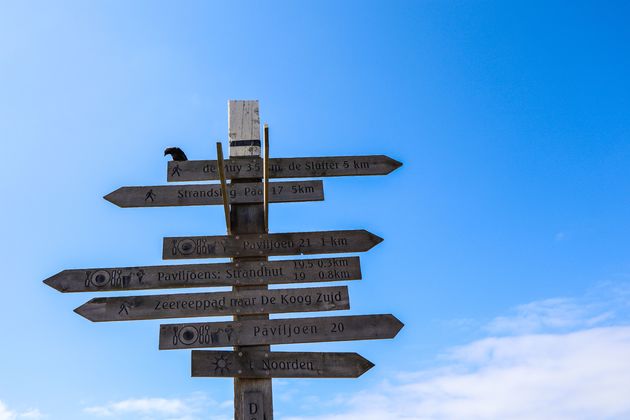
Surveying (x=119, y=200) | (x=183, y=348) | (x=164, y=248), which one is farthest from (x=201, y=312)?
(x=119, y=200)

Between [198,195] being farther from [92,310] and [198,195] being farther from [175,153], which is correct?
[92,310]

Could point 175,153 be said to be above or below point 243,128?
below

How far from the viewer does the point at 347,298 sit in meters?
4.79

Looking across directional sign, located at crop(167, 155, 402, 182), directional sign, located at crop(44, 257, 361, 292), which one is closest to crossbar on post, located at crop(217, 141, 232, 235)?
directional sign, located at crop(44, 257, 361, 292)

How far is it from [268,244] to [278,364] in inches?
46.1

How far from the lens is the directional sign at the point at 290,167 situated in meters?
5.38

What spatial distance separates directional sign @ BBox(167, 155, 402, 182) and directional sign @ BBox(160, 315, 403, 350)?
1.60 meters

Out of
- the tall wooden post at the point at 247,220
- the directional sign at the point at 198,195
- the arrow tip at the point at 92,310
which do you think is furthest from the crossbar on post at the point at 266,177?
the arrow tip at the point at 92,310

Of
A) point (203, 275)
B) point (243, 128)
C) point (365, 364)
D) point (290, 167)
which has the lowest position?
point (365, 364)

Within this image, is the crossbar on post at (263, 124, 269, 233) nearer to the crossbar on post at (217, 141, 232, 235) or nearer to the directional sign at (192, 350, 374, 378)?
the crossbar on post at (217, 141, 232, 235)

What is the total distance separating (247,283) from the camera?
15.8ft

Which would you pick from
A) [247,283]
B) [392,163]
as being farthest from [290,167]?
[247,283]

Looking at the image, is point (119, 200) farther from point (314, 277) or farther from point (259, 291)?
point (314, 277)

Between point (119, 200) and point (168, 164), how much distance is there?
626mm
